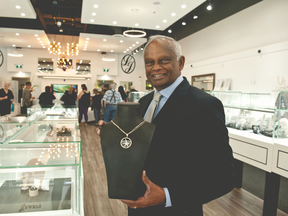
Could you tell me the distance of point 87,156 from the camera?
14.4 feet

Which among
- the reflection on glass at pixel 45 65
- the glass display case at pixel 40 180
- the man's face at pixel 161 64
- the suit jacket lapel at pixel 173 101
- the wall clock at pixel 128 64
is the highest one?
the wall clock at pixel 128 64

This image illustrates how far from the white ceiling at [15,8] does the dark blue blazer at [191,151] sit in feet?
19.7

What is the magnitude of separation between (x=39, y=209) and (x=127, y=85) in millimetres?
13435

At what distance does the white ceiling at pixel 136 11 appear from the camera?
5335 millimetres

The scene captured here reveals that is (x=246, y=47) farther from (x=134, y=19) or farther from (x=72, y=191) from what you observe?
(x=72, y=191)

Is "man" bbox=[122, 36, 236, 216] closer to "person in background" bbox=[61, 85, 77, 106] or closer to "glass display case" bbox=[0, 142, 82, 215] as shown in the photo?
"glass display case" bbox=[0, 142, 82, 215]

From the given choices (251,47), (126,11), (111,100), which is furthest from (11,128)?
(251,47)

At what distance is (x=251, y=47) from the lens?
6.73 metres

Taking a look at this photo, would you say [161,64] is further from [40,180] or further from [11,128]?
[11,128]

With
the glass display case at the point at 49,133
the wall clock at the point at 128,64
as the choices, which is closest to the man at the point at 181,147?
the glass display case at the point at 49,133

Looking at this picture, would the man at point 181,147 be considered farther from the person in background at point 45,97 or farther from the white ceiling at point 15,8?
the person in background at point 45,97

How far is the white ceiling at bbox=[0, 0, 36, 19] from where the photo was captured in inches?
210

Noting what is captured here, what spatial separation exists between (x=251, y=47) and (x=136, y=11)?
3.84m

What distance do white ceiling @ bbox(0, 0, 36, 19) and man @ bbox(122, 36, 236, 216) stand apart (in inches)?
231
